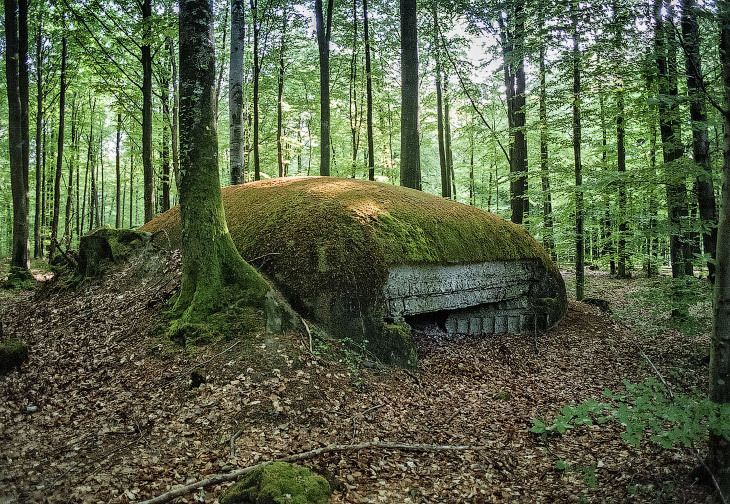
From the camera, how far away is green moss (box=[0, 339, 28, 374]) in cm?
438

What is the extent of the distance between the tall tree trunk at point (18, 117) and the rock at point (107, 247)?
343 centimetres

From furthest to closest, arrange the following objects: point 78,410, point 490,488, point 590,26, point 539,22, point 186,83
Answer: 1. point 539,22
2. point 186,83
3. point 590,26
4. point 78,410
5. point 490,488

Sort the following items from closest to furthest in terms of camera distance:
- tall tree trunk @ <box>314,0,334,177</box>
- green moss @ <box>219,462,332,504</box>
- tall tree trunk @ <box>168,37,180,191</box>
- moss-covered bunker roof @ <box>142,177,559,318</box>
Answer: green moss @ <box>219,462,332,504</box>
moss-covered bunker roof @ <box>142,177,559,318</box>
tall tree trunk @ <box>314,0,334,177</box>
tall tree trunk @ <box>168,37,180,191</box>

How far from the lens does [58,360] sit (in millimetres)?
4836

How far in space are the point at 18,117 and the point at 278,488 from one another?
11.8 m

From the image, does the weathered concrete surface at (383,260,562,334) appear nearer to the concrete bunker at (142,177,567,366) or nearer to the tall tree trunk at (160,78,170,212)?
the concrete bunker at (142,177,567,366)

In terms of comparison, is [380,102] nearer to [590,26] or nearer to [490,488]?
[590,26]

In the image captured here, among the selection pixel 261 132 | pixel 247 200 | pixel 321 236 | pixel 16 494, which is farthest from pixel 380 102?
pixel 16 494

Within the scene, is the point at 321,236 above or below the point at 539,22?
below

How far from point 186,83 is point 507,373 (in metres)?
6.50

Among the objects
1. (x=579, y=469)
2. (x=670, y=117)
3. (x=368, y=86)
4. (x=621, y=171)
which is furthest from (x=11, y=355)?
(x=368, y=86)

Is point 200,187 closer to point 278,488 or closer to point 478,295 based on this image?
point 278,488

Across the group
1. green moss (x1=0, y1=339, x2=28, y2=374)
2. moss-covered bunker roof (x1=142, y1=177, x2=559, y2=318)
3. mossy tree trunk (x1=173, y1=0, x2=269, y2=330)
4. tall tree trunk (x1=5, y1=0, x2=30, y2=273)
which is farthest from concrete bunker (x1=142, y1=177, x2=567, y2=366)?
tall tree trunk (x1=5, y1=0, x2=30, y2=273)

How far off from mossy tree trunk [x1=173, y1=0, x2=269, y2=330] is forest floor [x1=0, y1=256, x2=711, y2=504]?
755mm
